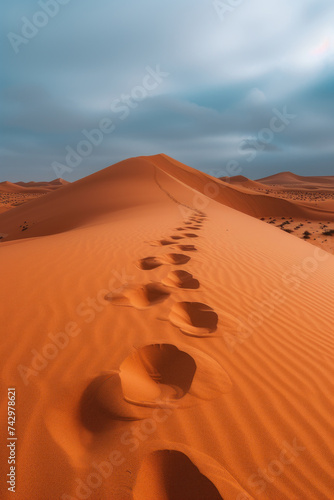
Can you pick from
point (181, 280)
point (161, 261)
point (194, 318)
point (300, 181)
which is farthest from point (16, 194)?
point (300, 181)

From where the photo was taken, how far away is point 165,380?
1.97 metres

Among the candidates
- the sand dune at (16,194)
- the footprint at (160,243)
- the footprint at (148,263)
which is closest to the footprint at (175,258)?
the footprint at (148,263)

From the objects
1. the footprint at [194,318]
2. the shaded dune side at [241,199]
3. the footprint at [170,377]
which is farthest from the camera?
the shaded dune side at [241,199]

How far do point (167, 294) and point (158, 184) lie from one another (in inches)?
731

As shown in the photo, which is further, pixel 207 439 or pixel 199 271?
pixel 199 271

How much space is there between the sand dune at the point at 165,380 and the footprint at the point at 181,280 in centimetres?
3

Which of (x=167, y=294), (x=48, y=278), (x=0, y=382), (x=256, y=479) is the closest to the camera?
(x=256, y=479)

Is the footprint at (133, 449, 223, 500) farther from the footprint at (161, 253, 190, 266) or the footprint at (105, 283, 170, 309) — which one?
the footprint at (161, 253, 190, 266)

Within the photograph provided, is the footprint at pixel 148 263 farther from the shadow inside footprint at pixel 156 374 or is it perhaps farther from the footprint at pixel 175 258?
the shadow inside footprint at pixel 156 374

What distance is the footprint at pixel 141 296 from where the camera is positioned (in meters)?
3.13

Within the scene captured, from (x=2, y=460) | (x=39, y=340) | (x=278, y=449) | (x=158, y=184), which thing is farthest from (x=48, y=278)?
(x=158, y=184)

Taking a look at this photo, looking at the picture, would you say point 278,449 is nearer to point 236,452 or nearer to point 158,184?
point 236,452

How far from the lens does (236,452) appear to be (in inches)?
57.7

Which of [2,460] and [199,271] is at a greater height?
[199,271]
